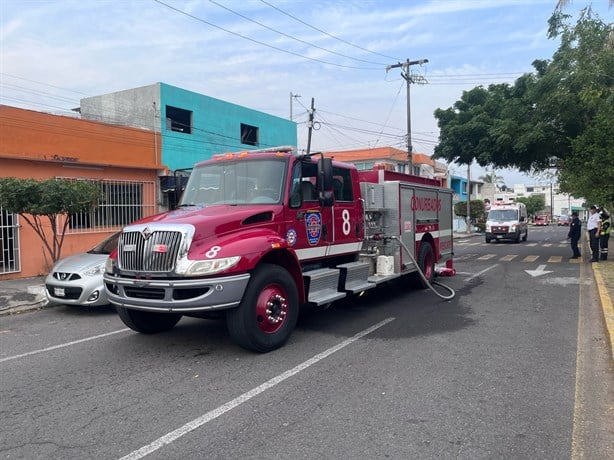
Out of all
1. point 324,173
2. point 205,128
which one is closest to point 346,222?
point 324,173

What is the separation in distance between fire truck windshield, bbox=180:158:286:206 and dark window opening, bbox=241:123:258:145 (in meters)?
18.0

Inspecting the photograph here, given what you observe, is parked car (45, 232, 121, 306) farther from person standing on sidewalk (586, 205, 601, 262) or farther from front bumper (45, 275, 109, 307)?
person standing on sidewalk (586, 205, 601, 262)

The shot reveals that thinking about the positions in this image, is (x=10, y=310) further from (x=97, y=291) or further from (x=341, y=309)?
(x=341, y=309)

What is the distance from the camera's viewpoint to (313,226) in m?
7.05

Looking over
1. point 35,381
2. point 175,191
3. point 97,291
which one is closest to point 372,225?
point 175,191

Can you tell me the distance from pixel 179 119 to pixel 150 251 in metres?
17.6

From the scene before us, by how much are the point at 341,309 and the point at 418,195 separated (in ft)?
10.7

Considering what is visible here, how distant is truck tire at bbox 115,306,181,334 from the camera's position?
6.52 m

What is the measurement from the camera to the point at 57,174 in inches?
554

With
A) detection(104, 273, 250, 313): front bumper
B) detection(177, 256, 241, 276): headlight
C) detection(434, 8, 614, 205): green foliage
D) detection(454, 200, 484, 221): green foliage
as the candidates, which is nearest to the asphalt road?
detection(104, 273, 250, 313): front bumper

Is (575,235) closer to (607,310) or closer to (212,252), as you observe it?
(607,310)

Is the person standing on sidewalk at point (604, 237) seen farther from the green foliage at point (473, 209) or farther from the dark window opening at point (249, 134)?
the green foliage at point (473, 209)

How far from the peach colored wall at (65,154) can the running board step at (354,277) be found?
31.9 feet

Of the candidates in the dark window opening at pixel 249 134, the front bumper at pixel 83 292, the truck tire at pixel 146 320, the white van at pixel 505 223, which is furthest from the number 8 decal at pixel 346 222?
the white van at pixel 505 223
